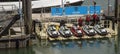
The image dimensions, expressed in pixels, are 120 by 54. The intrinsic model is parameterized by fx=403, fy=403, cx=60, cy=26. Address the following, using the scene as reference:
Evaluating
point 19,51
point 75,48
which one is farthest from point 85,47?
point 19,51

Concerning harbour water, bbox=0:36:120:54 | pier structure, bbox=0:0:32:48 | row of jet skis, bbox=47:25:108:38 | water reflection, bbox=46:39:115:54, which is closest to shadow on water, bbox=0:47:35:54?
harbour water, bbox=0:36:120:54

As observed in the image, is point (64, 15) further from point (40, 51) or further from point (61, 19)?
point (40, 51)

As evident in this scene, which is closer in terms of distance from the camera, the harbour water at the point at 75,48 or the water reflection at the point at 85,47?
the harbour water at the point at 75,48

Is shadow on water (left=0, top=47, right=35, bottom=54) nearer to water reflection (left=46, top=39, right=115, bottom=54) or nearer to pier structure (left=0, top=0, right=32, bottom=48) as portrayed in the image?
pier structure (left=0, top=0, right=32, bottom=48)

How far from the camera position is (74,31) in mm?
46844

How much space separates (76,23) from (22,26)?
7.56 m

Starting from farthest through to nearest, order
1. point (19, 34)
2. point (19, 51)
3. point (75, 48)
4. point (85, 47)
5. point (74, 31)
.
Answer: point (74, 31)
point (85, 47)
point (75, 48)
point (19, 34)
point (19, 51)

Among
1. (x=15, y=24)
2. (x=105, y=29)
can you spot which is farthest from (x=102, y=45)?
(x=15, y=24)

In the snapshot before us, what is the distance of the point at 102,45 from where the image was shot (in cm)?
4550

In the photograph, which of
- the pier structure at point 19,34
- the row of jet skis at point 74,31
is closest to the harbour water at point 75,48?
the pier structure at point 19,34

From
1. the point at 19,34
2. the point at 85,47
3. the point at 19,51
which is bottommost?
the point at 19,51

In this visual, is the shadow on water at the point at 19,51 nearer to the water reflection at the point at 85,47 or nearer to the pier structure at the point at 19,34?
the pier structure at the point at 19,34

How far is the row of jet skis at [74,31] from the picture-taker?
1794 inches

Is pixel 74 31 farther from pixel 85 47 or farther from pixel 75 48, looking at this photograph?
pixel 75 48
